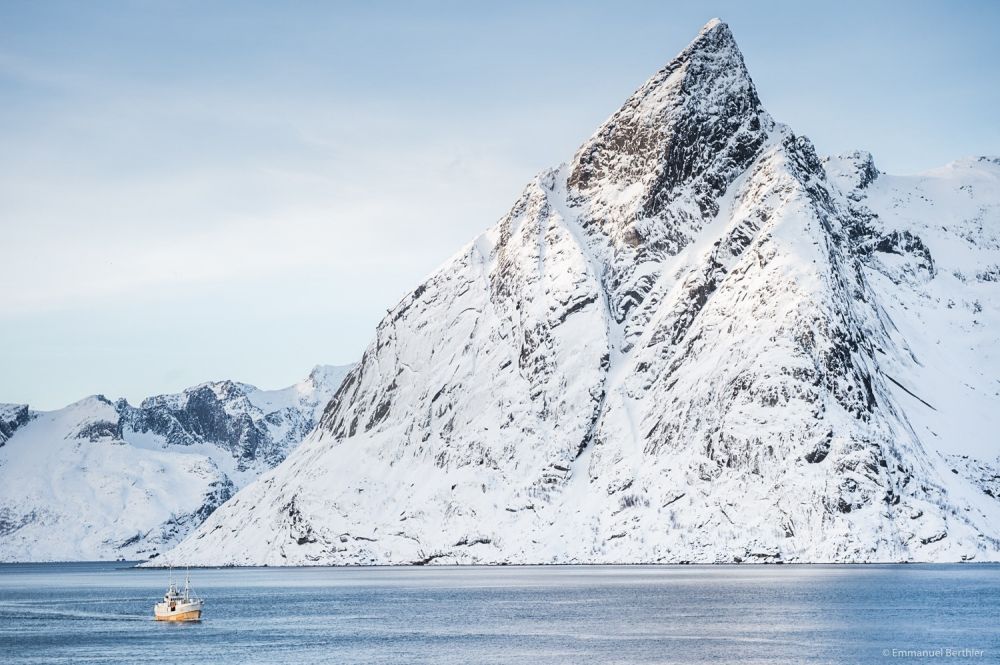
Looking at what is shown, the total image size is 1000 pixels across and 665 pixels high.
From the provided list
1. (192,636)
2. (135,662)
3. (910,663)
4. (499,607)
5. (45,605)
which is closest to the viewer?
(910,663)

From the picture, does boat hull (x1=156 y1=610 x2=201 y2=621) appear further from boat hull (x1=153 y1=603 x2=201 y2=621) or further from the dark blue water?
the dark blue water

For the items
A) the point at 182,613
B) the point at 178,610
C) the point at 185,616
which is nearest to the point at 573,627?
the point at 185,616

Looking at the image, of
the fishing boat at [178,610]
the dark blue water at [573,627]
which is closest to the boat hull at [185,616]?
the fishing boat at [178,610]

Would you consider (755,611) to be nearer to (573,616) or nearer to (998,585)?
(573,616)

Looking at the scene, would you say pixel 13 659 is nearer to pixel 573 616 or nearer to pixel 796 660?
pixel 573 616

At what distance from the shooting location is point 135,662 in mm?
115500

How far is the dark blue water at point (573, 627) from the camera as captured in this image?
111562mm

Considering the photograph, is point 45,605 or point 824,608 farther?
point 45,605

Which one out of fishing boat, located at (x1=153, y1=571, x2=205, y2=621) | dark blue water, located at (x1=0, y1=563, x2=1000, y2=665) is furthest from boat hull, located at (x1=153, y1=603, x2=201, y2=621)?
dark blue water, located at (x1=0, y1=563, x2=1000, y2=665)

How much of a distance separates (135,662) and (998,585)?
350 ft

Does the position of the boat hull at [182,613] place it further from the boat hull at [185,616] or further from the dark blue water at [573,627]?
the dark blue water at [573,627]


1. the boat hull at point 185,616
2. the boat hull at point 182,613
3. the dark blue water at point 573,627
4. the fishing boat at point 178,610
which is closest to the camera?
the dark blue water at point 573,627

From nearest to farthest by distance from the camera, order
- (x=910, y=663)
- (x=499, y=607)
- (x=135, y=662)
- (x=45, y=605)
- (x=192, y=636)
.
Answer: (x=910, y=663) → (x=135, y=662) → (x=192, y=636) → (x=499, y=607) → (x=45, y=605)

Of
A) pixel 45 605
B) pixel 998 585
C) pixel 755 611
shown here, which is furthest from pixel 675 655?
pixel 45 605
